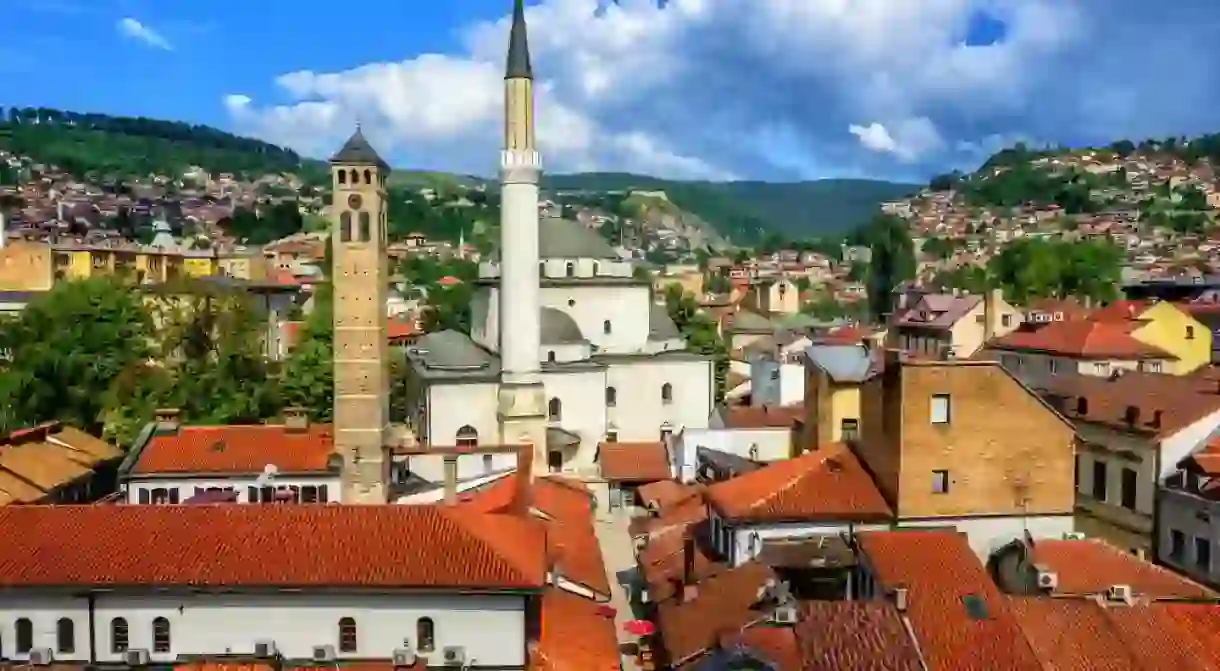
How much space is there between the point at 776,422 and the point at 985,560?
1870 cm

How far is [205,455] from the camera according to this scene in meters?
33.7

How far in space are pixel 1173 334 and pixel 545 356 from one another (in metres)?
26.9

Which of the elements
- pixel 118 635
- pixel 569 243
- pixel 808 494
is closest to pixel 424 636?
pixel 118 635

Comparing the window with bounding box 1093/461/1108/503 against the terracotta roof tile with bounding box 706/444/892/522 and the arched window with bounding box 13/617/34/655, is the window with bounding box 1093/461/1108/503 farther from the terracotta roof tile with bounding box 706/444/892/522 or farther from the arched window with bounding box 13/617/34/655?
the arched window with bounding box 13/617/34/655

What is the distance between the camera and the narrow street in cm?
2631

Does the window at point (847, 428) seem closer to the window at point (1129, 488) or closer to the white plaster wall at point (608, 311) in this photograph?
the window at point (1129, 488)

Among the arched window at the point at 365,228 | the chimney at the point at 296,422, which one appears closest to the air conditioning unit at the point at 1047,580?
the chimney at the point at 296,422

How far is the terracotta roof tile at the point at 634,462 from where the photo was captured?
43.4 meters

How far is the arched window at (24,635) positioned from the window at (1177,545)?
991 inches

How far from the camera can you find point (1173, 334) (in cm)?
4984

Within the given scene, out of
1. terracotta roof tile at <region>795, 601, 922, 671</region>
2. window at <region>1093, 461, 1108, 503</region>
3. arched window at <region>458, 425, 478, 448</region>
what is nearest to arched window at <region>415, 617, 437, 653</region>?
terracotta roof tile at <region>795, 601, 922, 671</region>

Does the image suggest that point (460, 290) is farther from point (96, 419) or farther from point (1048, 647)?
point (1048, 647)

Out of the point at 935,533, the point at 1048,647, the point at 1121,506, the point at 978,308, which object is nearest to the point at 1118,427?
the point at 1121,506

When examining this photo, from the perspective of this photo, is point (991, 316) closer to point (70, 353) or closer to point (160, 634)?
point (70, 353)
